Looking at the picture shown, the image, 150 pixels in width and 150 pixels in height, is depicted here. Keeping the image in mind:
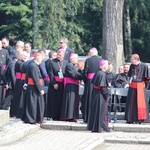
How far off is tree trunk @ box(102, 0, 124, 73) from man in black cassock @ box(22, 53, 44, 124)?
21.3ft

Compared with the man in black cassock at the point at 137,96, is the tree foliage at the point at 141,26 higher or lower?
higher

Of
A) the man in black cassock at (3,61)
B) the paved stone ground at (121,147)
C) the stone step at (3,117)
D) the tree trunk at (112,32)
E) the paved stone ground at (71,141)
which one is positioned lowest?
the paved stone ground at (121,147)

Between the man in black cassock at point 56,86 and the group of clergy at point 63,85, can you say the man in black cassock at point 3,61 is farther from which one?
the man in black cassock at point 56,86

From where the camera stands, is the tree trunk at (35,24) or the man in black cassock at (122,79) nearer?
the man in black cassock at (122,79)

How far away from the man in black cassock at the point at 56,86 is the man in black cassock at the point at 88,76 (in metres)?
0.68

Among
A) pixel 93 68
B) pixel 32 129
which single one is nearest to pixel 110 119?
pixel 93 68

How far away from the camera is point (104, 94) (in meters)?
18.9

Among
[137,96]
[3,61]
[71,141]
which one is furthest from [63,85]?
[71,141]

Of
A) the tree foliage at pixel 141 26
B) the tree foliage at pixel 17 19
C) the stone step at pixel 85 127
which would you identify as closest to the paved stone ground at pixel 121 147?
the stone step at pixel 85 127

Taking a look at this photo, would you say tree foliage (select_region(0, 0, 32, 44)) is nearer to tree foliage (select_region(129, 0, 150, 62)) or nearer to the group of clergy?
tree foliage (select_region(129, 0, 150, 62))

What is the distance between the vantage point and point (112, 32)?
25.8m

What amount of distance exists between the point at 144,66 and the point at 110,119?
1644 millimetres

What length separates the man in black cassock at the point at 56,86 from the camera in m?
20.8

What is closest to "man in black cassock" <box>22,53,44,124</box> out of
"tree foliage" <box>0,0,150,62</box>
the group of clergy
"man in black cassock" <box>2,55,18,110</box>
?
the group of clergy
